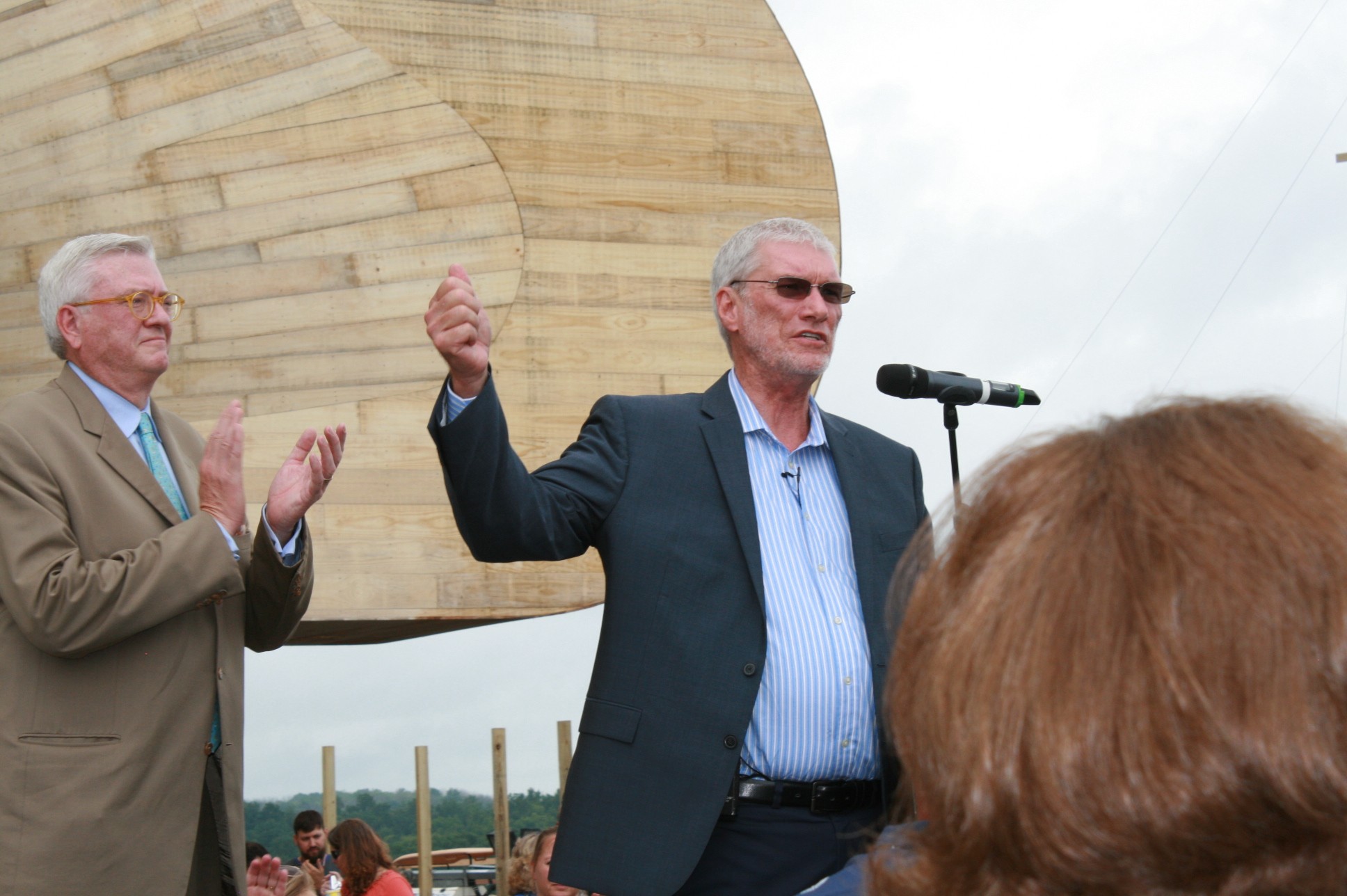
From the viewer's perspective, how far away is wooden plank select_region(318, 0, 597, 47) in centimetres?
365

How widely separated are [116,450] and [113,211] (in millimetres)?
1618

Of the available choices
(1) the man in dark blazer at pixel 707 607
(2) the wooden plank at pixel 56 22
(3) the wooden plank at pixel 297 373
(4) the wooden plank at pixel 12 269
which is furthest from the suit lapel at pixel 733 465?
(2) the wooden plank at pixel 56 22

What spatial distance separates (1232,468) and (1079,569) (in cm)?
9

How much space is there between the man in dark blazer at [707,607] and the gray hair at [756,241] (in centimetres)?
17

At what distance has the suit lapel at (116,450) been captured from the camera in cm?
207

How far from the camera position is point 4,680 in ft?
6.25

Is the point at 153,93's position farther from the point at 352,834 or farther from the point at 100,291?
the point at 352,834

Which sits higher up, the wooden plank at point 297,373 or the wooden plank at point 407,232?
the wooden plank at point 407,232

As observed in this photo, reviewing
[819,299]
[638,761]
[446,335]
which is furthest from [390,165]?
[638,761]

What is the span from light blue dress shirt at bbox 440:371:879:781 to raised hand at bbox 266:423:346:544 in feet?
1.50

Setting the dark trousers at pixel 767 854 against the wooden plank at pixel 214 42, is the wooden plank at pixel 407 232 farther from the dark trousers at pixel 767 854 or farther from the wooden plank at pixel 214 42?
the dark trousers at pixel 767 854

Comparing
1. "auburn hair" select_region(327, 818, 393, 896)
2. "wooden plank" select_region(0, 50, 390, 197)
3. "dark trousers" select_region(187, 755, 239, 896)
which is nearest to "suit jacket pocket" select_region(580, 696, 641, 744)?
"dark trousers" select_region(187, 755, 239, 896)

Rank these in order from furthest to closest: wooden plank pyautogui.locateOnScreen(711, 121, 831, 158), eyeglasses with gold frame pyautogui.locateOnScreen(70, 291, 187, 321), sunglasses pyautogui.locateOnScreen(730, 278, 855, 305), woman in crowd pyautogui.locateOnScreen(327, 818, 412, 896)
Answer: woman in crowd pyautogui.locateOnScreen(327, 818, 412, 896) → wooden plank pyautogui.locateOnScreen(711, 121, 831, 158) → sunglasses pyautogui.locateOnScreen(730, 278, 855, 305) → eyeglasses with gold frame pyautogui.locateOnScreen(70, 291, 187, 321)

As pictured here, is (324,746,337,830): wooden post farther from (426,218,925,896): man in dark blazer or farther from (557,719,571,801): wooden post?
(426,218,925,896): man in dark blazer
